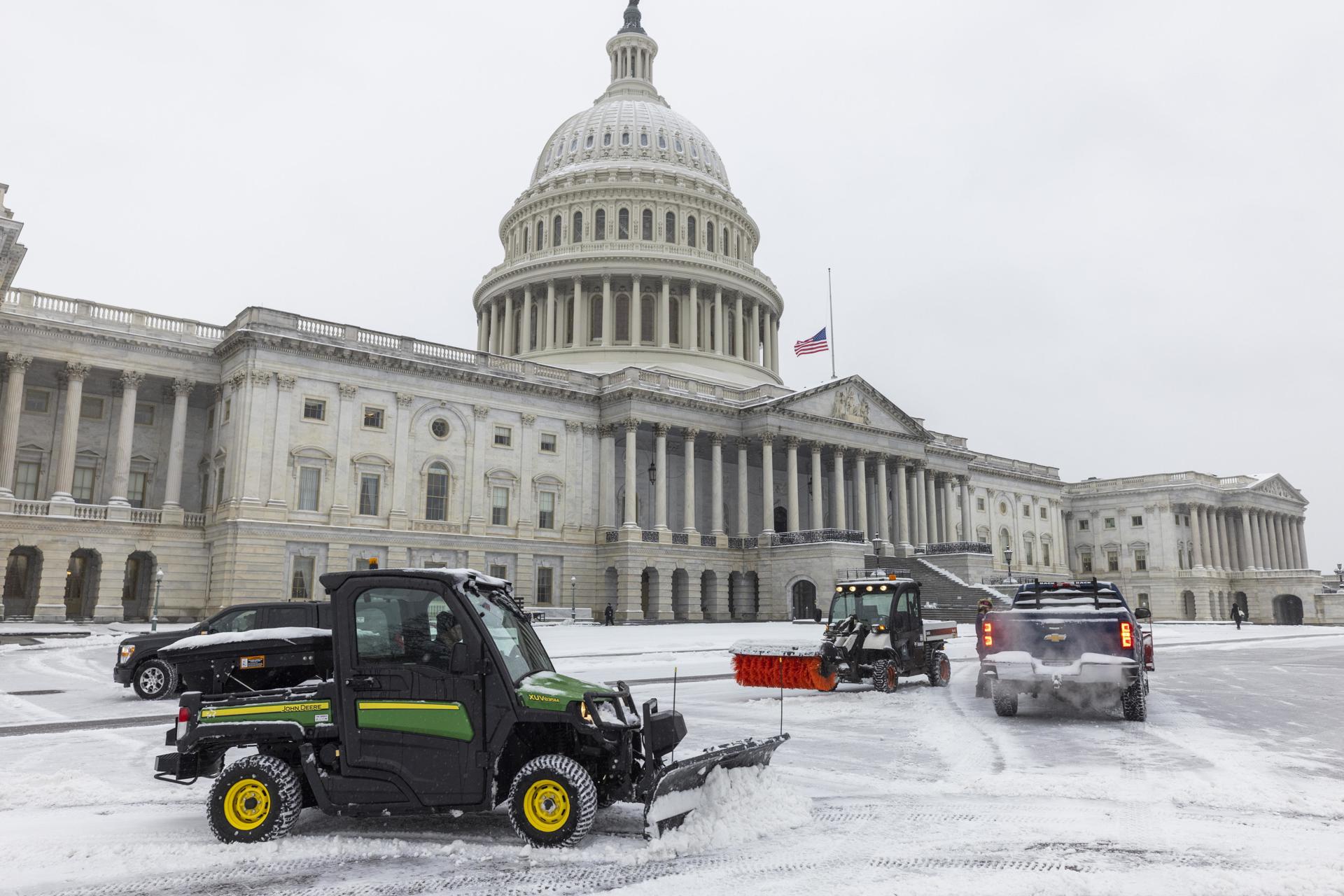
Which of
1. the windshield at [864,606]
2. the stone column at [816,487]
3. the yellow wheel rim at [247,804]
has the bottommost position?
the yellow wheel rim at [247,804]

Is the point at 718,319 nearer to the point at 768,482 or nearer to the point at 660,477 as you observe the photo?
the point at 768,482

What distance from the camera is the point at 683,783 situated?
24.7ft

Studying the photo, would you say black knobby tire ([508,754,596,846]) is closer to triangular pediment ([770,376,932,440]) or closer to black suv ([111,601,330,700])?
black suv ([111,601,330,700])

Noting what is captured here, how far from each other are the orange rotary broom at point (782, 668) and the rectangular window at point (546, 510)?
37.5m

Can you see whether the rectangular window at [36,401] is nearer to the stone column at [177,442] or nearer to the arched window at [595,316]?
the stone column at [177,442]

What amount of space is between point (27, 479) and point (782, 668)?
142 feet

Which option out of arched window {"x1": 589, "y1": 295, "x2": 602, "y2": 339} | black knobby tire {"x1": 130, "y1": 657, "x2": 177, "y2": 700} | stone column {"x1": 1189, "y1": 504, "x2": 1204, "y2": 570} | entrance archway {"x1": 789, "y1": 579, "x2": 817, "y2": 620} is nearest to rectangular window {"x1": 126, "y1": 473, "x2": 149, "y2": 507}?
arched window {"x1": 589, "y1": 295, "x2": 602, "y2": 339}

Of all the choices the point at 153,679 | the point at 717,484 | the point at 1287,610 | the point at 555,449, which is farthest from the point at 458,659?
the point at 1287,610

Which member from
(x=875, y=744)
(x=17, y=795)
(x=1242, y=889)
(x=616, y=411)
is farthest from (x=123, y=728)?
(x=616, y=411)

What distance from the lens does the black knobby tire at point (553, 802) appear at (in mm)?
7074

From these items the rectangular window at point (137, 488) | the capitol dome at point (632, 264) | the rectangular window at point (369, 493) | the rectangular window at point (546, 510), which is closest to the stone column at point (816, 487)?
the capitol dome at point (632, 264)

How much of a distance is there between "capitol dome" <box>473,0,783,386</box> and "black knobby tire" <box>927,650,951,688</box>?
47791mm

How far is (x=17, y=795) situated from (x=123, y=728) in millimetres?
4935

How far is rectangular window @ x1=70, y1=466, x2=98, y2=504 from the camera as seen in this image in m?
46.7
